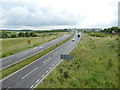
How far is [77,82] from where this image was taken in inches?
995

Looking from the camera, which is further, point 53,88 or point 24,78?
point 24,78

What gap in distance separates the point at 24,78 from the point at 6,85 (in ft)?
12.4

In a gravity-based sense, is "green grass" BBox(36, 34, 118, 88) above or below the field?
below

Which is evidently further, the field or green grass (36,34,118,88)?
the field

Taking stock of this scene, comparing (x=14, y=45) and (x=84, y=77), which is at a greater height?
(x=14, y=45)

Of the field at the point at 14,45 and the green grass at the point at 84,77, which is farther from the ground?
the field at the point at 14,45

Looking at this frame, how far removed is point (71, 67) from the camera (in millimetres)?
34062

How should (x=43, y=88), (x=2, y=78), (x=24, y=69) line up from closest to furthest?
(x=43, y=88) < (x=2, y=78) < (x=24, y=69)

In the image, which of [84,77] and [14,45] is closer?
[84,77]

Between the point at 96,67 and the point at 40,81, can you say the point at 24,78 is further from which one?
the point at 96,67

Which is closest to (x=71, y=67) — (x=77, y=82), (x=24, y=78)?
(x=77, y=82)

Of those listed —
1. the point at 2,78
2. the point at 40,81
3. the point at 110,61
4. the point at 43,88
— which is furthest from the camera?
the point at 110,61

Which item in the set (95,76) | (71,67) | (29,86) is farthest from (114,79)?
(29,86)

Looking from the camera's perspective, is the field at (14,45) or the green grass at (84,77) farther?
the field at (14,45)
